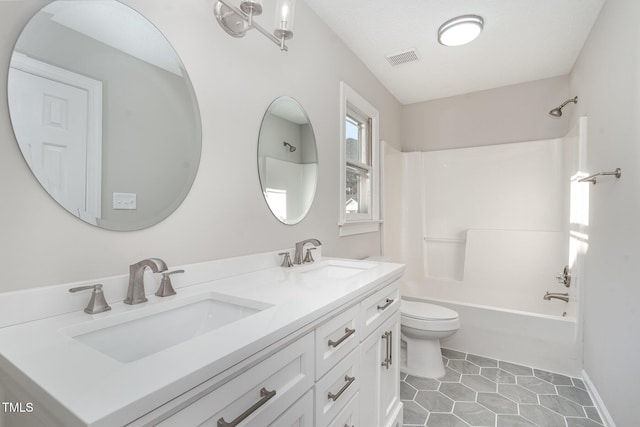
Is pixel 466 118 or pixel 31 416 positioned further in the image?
pixel 466 118

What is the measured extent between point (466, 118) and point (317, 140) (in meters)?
2.13

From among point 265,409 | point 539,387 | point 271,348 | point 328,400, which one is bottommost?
point 539,387

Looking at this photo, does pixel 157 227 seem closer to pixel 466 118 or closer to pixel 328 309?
pixel 328 309

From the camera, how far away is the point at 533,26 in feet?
6.71

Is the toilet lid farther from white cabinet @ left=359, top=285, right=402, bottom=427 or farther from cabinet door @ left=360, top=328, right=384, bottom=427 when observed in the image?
cabinet door @ left=360, top=328, right=384, bottom=427

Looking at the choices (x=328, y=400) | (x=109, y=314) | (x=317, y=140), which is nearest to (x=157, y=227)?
(x=109, y=314)

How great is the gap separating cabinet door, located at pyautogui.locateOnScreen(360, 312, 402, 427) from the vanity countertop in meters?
0.40

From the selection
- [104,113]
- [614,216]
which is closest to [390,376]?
[614,216]

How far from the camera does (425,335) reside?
2.12 m

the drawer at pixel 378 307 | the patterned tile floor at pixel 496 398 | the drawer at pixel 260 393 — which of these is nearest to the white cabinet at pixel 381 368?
the drawer at pixel 378 307

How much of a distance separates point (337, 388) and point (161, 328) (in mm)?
593

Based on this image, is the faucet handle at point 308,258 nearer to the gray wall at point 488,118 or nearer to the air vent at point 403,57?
the air vent at point 403,57

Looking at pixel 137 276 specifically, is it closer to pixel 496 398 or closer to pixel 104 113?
pixel 104 113

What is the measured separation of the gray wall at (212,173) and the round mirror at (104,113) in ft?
0.10
